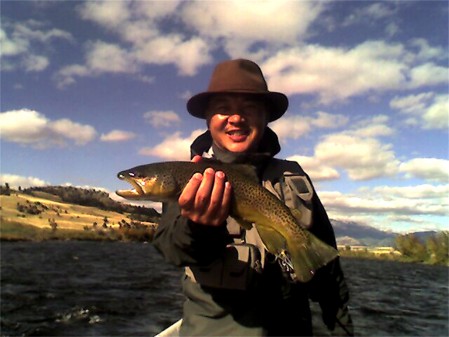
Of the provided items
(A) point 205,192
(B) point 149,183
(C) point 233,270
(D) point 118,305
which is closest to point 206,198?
(A) point 205,192

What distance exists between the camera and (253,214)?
10.3ft

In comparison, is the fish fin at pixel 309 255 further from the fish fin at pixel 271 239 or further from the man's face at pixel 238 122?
the man's face at pixel 238 122

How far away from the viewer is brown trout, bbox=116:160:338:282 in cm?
311

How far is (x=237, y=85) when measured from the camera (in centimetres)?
360

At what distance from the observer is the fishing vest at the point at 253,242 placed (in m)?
3.00

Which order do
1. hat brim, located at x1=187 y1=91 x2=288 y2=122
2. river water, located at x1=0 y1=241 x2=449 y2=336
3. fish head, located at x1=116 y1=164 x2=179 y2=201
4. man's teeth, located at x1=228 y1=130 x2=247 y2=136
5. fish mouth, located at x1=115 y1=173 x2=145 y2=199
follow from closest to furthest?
fish head, located at x1=116 y1=164 x2=179 y2=201 → fish mouth, located at x1=115 y1=173 x2=145 y2=199 → man's teeth, located at x1=228 y1=130 x2=247 y2=136 → hat brim, located at x1=187 y1=91 x2=288 y2=122 → river water, located at x1=0 y1=241 x2=449 y2=336

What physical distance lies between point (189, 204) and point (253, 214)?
0.65 metres

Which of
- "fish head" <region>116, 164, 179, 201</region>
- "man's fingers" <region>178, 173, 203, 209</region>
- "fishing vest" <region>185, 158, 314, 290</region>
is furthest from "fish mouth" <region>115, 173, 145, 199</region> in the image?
"man's fingers" <region>178, 173, 203, 209</region>

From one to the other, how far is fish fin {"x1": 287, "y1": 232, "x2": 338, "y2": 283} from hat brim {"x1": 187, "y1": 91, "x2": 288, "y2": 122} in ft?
4.54

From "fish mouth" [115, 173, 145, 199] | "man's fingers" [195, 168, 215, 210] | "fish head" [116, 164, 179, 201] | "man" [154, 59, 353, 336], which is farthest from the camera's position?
"fish mouth" [115, 173, 145, 199]

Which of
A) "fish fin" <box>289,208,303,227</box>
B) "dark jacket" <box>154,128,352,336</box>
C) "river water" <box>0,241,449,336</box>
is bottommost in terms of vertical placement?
"river water" <box>0,241,449,336</box>

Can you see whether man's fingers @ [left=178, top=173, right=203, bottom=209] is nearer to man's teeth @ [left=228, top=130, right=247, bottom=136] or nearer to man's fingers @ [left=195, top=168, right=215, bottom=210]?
man's fingers @ [left=195, top=168, right=215, bottom=210]

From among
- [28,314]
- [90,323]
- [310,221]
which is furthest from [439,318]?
[310,221]

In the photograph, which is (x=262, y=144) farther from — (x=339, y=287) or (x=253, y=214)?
(x=339, y=287)
